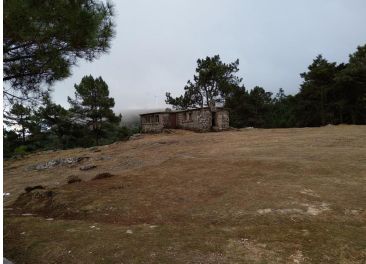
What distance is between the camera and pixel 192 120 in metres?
35.0

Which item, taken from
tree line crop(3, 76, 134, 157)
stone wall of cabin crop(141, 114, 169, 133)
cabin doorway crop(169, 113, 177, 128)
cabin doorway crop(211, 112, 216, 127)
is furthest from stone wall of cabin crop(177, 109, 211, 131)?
tree line crop(3, 76, 134, 157)

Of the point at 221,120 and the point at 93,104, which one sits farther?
the point at 93,104

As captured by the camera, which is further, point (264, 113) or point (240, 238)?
point (264, 113)

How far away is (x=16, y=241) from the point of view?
6.82 meters

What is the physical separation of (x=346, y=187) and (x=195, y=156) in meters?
8.91

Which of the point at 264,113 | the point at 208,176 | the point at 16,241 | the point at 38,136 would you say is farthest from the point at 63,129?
the point at 16,241

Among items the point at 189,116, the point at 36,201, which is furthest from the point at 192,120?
the point at 36,201

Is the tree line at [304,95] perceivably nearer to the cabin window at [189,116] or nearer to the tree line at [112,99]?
the tree line at [112,99]

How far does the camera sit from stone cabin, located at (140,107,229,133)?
34.3 meters

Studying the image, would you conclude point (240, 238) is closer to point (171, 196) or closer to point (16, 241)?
point (171, 196)

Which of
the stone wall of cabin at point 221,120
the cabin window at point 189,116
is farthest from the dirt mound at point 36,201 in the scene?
the stone wall of cabin at point 221,120

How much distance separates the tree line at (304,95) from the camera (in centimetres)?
3712

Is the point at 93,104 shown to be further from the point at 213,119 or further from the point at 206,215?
the point at 206,215

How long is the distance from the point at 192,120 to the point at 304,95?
51.1ft
